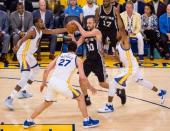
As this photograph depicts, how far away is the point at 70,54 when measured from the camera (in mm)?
7184

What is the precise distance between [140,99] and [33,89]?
2.41m

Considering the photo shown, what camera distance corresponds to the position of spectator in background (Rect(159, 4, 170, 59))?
521 inches

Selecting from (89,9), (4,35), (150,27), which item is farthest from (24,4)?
(150,27)

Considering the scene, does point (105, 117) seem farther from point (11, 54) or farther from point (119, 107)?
point (11, 54)

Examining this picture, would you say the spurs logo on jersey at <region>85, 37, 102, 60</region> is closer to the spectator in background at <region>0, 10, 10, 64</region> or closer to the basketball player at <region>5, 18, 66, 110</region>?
the basketball player at <region>5, 18, 66, 110</region>

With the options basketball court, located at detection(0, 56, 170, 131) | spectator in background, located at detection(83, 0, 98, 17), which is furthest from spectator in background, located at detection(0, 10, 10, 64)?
spectator in background, located at detection(83, 0, 98, 17)

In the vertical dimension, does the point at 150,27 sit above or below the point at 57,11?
below

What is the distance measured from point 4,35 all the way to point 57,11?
198 cm

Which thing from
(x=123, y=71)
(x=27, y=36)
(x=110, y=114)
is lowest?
(x=110, y=114)

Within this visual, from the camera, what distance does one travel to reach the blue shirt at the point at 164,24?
43.6 feet

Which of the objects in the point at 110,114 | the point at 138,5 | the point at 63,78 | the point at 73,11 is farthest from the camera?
the point at 138,5

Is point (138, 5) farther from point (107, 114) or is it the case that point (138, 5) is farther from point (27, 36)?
point (107, 114)

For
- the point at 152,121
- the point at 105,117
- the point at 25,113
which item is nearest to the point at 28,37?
the point at 25,113

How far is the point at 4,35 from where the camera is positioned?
41.9ft
